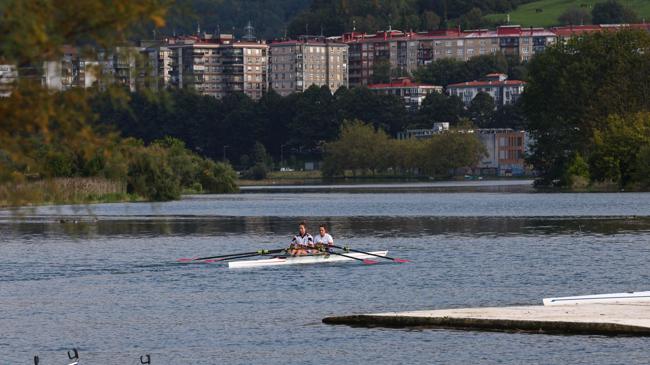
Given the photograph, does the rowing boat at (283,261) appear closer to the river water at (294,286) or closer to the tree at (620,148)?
the river water at (294,286)

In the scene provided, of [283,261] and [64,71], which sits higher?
[64,71]

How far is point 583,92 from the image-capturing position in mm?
137625

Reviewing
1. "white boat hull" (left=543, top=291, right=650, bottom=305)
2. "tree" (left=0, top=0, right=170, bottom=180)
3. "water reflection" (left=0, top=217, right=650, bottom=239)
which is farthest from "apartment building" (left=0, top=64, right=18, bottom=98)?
"water reflection" (left=0, top=217, right=650, bottom=239)


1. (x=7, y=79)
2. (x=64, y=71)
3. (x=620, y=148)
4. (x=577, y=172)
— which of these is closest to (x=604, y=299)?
(x=64, y=71)

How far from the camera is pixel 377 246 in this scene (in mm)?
61562

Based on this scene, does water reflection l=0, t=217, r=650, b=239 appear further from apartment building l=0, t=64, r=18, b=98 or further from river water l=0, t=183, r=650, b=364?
apartment building l=0, t=64, r=18, b=98

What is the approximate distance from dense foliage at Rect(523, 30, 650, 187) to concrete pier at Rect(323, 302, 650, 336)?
10397cm

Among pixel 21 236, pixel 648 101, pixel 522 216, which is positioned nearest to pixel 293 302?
pixel 21 236

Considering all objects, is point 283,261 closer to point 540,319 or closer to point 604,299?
point 604,299

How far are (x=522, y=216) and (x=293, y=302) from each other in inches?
2045

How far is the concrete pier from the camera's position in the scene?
27.2 m

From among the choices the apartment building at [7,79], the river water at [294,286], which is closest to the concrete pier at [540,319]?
the river water at [294,286]

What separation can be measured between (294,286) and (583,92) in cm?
9966

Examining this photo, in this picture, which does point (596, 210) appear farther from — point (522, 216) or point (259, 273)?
point (259, 273)
